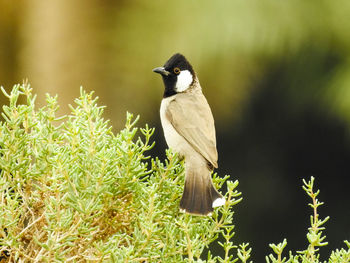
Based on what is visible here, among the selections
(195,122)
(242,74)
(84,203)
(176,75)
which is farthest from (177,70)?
(242,74)

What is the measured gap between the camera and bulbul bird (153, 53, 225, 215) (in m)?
2.62

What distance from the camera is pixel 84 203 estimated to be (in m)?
1.94

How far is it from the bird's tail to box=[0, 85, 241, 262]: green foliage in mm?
48

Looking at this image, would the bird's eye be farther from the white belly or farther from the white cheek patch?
the white belly

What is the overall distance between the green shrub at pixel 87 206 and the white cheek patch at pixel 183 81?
1609 millimetres

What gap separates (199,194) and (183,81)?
58.6 inches

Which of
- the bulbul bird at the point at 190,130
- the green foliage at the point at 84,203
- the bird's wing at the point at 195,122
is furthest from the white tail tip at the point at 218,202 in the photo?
the bird's wing at the point at 195,122

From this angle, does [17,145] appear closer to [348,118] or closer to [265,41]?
[265,41]

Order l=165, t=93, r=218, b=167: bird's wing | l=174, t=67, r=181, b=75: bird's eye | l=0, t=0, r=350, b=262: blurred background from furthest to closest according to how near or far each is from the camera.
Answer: l=0, t=0, r=350, b=262: blurred background < l=174, t=67, r=181, b=75: bird's eye < l=165, t=93, r=218, b=167: bird's wing

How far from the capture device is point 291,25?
27.0ft

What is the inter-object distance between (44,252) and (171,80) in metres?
1.94

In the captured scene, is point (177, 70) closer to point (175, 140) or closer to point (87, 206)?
point (175, 140)

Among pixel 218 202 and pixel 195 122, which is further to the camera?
pixel 195 122

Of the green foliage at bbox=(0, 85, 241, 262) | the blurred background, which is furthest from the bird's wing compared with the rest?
the blurred background
